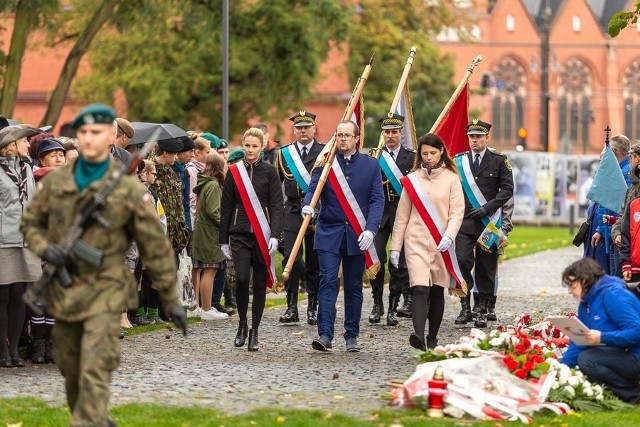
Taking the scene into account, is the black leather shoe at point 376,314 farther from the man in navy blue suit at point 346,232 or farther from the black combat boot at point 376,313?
the man in navy blue suit at point 346,232

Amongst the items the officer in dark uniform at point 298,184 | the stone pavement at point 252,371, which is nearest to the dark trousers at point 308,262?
the officer in dark uniform at point 298,184

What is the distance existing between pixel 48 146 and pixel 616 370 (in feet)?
16.5

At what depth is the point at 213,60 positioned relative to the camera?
43.5m

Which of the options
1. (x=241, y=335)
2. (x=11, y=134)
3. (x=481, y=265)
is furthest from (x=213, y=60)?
(x=11, y=134)

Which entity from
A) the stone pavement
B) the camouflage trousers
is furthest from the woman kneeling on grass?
the camouflage trousers

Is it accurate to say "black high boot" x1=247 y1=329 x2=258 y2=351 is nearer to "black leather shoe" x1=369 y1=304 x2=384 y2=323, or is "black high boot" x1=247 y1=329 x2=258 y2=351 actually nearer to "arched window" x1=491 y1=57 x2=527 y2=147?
"black leather shoe" x1=369 y1=304 x2=384 y2=323

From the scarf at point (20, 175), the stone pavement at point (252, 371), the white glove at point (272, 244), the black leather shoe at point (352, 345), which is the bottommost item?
the stone pavement at point (252, 371)

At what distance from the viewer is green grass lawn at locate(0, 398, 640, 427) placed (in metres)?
9.06

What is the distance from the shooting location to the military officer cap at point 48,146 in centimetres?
1253

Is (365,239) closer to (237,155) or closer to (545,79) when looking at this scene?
(237,155)

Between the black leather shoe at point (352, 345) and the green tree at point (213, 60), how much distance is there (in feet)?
60.5

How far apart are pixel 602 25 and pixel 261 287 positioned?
114 meters

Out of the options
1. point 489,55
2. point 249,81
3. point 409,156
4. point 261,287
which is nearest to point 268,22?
point 249,81

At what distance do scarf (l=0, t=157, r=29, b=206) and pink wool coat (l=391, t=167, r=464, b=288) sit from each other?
302 centimetres
